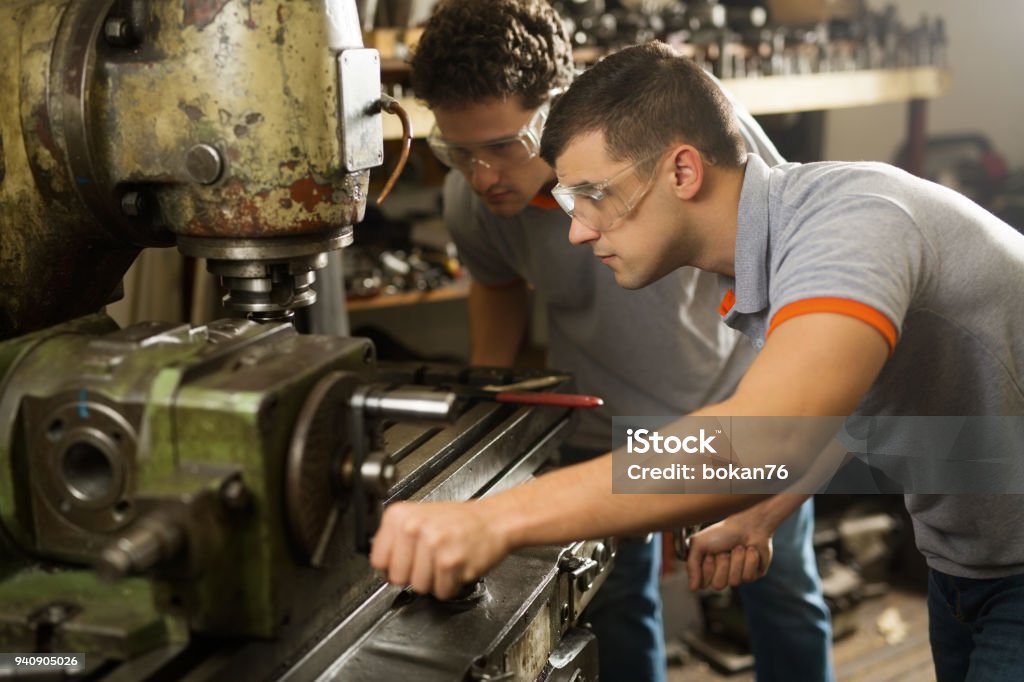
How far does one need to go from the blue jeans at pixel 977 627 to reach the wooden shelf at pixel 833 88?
146 centimetres

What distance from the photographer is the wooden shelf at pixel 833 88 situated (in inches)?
106

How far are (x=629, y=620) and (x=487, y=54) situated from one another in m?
1.05

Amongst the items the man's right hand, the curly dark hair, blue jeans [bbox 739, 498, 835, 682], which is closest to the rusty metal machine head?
the curly dark hair

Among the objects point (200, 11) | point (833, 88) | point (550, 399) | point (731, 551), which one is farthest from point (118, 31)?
point (833, 88)

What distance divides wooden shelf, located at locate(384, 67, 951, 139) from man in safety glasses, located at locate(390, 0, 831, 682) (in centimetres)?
88

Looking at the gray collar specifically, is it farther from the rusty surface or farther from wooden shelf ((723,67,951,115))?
wooden shelf ((723,67,951,115))

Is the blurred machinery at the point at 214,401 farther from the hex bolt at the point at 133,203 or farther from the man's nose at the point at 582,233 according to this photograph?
the man's nose at the point at 582,233

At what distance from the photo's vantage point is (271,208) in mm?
1032

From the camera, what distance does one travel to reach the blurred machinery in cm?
81

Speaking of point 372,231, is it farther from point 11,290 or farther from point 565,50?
point 11,290

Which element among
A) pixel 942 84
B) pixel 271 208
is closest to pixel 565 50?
pixel 271 208

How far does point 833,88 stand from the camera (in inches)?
116

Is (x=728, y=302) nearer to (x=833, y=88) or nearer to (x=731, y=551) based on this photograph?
(x=731, y=551)

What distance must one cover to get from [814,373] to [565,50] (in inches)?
38.8
